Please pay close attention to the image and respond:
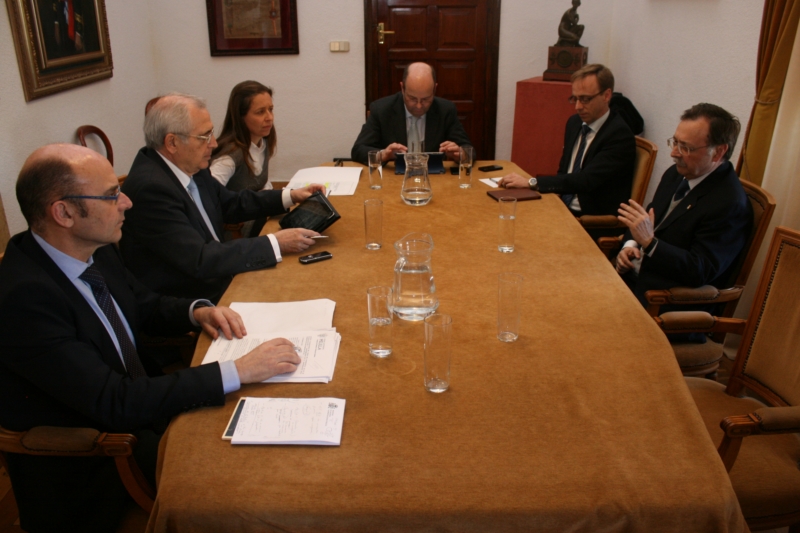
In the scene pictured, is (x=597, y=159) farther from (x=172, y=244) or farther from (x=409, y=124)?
(x=172, y=244)

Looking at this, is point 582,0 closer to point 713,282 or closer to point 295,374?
point 713,282

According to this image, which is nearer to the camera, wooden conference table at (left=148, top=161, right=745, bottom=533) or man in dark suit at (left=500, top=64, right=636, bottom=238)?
wooden conference table at (left=148, top=161, right=745, bottom=533)

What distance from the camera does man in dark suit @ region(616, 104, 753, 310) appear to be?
228 cm

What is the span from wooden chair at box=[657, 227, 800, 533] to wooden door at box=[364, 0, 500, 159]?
→ 400 cm

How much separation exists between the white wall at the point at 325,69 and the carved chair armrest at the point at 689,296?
1503 mm

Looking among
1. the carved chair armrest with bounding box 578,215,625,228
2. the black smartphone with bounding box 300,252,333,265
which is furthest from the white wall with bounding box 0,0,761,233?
the black smartphone with bounding box 300,252,333,265

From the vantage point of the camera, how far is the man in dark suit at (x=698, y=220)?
228cm

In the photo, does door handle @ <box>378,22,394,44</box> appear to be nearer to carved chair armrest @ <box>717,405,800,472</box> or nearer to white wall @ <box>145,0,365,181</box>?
white wall @ <box>145,0,365,181</box>

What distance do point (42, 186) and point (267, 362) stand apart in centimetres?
70

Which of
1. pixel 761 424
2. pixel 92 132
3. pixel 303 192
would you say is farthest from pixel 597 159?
pixel 92 132

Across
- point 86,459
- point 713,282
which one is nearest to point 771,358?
point 713,282

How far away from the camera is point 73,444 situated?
1361mm

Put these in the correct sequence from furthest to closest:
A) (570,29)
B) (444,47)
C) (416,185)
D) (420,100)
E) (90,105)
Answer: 1. (444,47)
2. (570,29)
3. (90,105)
4. (420,100)
5. (416,185)

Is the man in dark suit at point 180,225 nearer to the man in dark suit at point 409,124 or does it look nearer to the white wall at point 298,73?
the man in dark suit at point 409,124
